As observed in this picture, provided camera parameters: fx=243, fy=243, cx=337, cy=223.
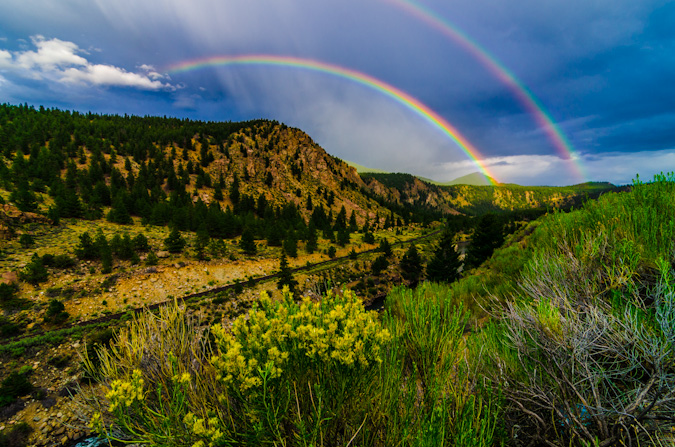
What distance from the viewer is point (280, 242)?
202ft

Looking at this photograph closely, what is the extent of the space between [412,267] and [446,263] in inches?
734

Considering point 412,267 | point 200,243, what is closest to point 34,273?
point 200,243

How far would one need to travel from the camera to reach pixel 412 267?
54125mm

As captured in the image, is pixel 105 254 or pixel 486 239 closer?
pixel 486 239

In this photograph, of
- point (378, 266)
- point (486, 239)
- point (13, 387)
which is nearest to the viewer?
point (13, 387)

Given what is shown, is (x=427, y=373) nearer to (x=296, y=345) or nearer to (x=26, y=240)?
(x=296, y=345)

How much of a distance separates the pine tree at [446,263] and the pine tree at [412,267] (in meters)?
14.6

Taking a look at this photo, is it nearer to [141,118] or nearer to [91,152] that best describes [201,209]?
[91,152]

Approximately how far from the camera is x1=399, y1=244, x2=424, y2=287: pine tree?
2067 inches

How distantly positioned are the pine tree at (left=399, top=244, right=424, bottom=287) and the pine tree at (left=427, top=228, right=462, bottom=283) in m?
14.6

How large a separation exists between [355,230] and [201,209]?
171 ft

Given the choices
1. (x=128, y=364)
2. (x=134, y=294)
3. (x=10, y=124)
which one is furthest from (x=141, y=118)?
(x=128, y=364)

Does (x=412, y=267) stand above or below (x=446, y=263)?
below

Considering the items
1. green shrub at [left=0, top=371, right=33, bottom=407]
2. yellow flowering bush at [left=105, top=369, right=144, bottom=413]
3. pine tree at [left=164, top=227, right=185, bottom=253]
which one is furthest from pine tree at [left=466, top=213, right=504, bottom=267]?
pine tree at [left=164, top=227, right=185, bottom=253]
